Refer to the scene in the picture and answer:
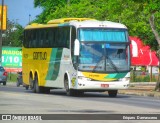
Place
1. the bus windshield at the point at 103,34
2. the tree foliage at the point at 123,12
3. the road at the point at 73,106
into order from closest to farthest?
the road at the point at 73,106 < the bus windshield at the point at 103,34 < the tree foliage at the point at 123,12

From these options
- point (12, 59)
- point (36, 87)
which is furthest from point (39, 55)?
point (12, 59)

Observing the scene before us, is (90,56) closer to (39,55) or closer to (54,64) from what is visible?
(54,64)

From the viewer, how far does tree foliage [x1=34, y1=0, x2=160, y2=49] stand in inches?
1587

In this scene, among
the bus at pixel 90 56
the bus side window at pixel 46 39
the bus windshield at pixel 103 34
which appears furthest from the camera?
the bus side window at pixel 46 39

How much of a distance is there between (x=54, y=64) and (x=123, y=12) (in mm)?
16524

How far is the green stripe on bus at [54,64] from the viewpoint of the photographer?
36.8 metres

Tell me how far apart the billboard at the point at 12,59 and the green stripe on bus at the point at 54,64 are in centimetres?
4605

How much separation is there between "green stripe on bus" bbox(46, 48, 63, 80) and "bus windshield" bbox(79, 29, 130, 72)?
233 cm

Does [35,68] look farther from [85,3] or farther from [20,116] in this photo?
[85,3]

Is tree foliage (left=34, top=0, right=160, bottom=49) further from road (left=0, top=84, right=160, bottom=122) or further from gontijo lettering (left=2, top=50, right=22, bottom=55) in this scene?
road (left=0, top=84, right=160, bottom=122)

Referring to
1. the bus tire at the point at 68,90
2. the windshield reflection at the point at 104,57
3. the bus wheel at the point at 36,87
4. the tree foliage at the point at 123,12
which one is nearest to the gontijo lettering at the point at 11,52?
the tree foliage at the point at 123,12

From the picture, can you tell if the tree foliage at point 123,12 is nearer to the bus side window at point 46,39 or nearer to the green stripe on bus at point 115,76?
the green stripe on bus at point 115,76

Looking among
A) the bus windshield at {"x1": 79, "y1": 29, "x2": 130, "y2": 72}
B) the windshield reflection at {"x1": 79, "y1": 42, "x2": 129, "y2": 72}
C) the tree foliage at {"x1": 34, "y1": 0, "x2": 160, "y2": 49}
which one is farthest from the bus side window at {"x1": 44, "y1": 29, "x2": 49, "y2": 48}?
the tree foliage at {"x1": 34, "y1": 0, "x2": 160, "y2": 49}

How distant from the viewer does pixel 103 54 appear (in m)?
34.4
